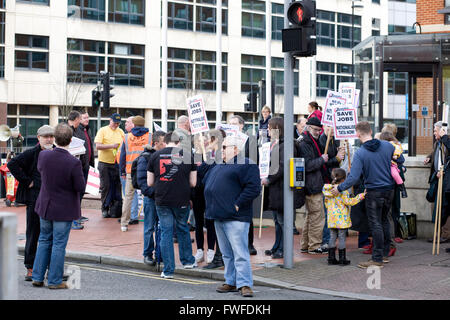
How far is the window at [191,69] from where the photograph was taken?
171 ft

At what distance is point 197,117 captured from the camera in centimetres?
1069

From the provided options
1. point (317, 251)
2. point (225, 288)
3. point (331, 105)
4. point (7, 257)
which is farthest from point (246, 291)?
point (7, 257)

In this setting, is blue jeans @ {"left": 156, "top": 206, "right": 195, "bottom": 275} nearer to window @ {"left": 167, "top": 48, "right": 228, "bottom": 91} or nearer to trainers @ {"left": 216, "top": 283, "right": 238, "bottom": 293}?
trainers @ {"left": 216, "top": 283, "right": 238, "bottom": 293}

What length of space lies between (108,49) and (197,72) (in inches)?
277

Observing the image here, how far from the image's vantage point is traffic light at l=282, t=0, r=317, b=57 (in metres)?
9.72

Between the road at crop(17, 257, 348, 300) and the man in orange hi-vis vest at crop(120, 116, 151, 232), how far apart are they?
4.02 meters

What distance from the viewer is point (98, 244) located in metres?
12.2

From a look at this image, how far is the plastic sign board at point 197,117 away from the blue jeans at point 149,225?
4.18ft

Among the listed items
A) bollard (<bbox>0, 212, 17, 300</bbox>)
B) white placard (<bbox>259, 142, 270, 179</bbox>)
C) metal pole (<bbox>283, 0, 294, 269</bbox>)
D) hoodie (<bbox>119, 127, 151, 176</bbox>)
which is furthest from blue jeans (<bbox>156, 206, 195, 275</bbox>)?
bollard (<bbox>0, 212, 17, 300</bbox>)

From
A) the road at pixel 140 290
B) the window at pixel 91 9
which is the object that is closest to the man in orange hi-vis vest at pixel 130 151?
Result: the road at pixel 140 290

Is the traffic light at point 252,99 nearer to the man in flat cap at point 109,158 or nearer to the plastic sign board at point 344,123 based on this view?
the man in flat cap at point 109,158

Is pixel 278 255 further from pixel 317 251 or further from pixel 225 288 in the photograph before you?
pixel 225 288

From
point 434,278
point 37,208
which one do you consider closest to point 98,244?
point 37,208

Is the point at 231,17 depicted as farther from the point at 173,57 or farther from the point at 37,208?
the point at 37,208
